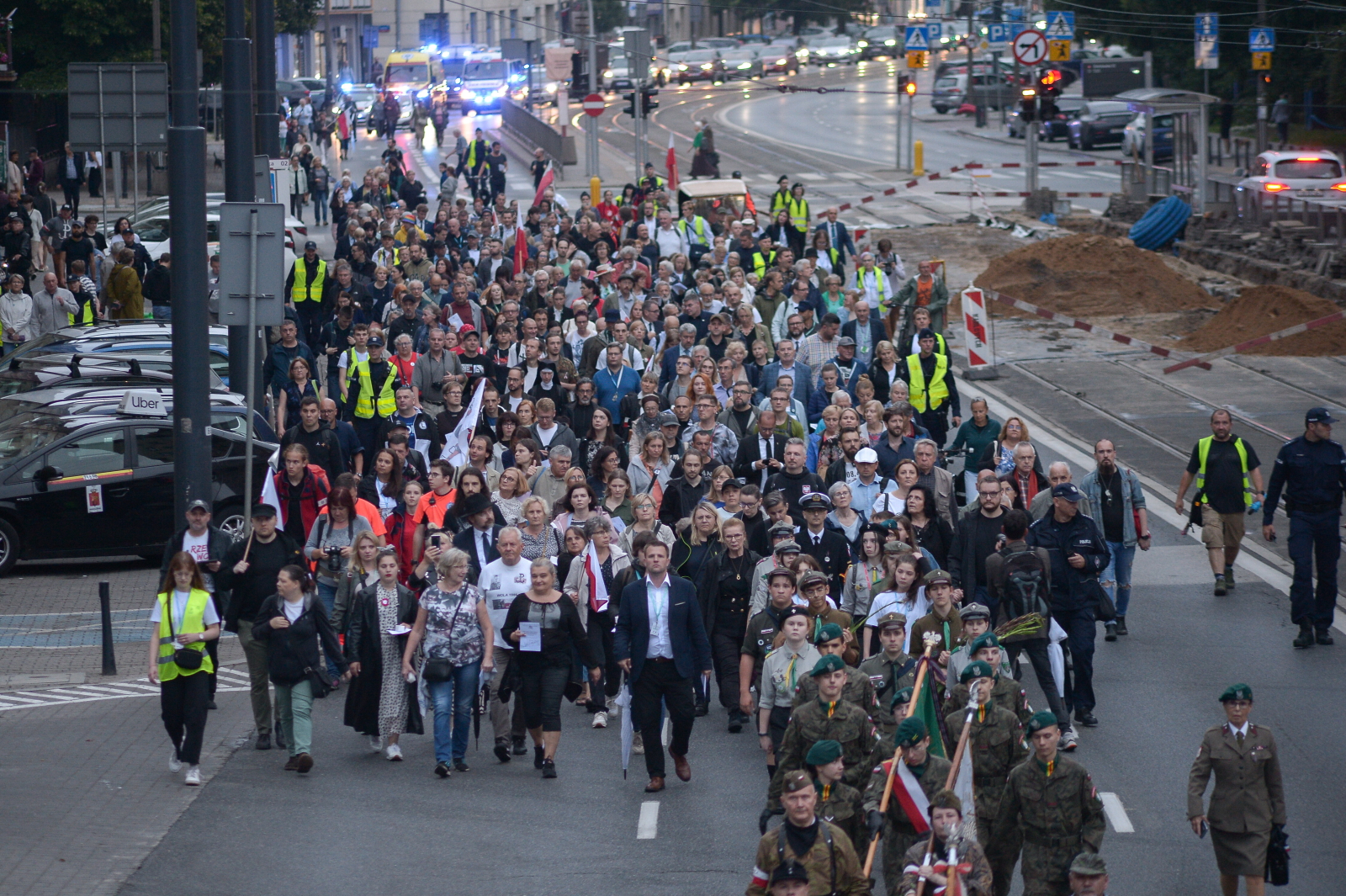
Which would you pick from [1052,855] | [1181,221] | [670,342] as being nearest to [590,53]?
[1181,221]

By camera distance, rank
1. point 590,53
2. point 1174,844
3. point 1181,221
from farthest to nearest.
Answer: point 590,53 < point 1181,221 < point 1174,844

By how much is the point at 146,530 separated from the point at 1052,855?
34.7 feet

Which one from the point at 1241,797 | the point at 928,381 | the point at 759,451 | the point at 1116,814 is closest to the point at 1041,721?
the point at 1241,797

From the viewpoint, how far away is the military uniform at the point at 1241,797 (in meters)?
8.77

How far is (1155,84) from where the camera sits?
6366cm

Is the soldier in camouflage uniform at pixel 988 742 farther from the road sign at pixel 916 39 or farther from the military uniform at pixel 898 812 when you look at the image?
the road sign at pixel 916 39

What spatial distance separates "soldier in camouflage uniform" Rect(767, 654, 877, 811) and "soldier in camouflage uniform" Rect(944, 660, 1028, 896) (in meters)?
0.47

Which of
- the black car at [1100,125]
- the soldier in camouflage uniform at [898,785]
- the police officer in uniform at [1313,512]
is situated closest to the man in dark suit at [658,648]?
the soldier in camouflage uniform at [898,785]

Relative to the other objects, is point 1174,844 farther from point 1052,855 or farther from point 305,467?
point 305,467

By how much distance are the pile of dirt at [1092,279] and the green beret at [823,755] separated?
22.8 meters

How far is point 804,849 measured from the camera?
7289 millimetres

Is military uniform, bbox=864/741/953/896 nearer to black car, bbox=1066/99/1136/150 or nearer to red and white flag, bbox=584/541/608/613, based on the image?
red and white flag, bbox=584/541/608/613

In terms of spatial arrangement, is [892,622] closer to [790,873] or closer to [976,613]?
[976,613]

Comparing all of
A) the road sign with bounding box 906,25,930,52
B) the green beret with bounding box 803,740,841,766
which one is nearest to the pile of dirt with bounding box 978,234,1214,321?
the green beret with bounding box 803,740,841,766
